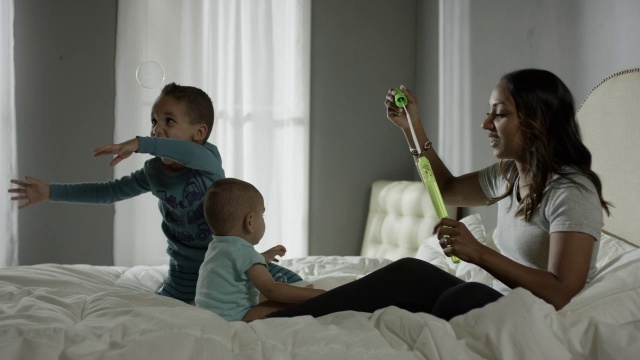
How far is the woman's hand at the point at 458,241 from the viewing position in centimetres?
146

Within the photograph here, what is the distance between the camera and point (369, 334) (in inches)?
52.0

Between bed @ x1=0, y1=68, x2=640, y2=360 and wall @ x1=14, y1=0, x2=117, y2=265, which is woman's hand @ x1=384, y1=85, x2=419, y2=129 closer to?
bed @ x1=0, y1=68, x2=640, y2=360

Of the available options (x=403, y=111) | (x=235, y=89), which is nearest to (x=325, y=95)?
(x=235, y=89)

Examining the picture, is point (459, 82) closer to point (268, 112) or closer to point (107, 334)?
point (268, 112)

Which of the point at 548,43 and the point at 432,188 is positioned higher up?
the point at 548,43

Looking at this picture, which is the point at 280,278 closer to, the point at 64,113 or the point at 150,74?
the point at 150,74

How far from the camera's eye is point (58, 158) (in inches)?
154

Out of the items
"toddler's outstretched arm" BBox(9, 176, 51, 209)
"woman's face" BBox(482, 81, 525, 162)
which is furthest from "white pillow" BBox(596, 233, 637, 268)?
"toddler's outstretched arm" BBox(9, 176, 51, 209)

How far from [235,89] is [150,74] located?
0.54m

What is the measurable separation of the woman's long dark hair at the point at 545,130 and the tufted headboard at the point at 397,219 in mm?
1802

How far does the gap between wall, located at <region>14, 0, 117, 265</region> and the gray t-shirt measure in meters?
2.75

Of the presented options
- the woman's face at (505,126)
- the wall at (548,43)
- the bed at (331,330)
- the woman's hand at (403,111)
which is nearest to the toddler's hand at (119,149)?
the bed at (331,330)

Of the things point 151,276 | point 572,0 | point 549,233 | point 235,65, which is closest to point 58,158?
point 235,65

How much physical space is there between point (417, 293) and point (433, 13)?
9.14ft
